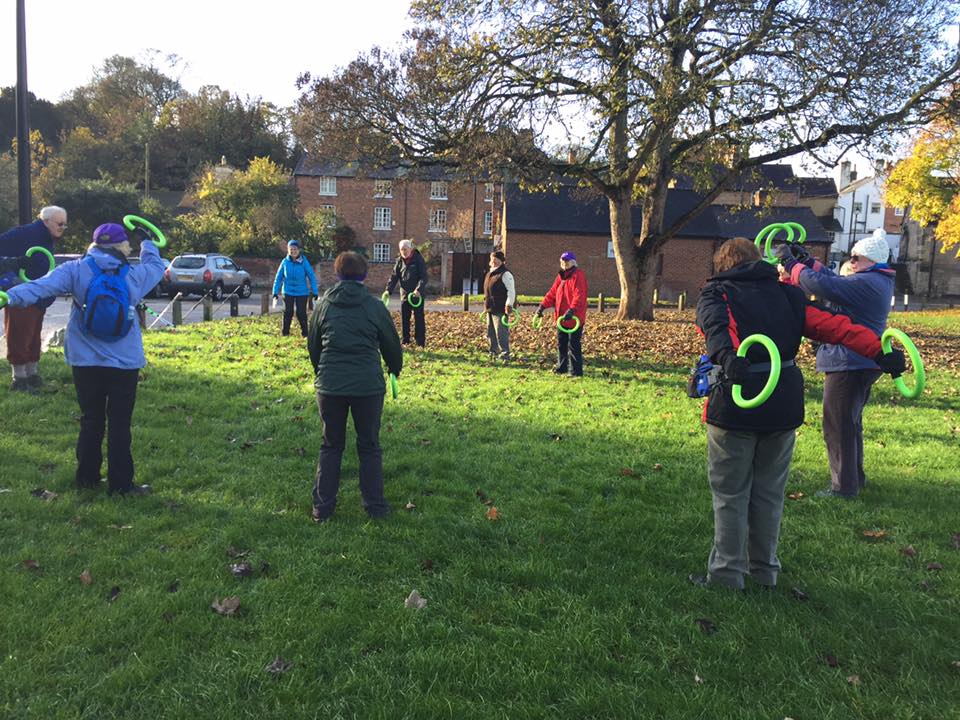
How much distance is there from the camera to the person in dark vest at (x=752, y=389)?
381 centimetres

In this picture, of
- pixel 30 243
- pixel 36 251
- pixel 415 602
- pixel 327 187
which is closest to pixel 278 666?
pixel 415 602

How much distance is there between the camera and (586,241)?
40969mm

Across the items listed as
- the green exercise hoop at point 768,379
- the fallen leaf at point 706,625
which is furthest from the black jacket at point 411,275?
the fallen leaf at point 706,625

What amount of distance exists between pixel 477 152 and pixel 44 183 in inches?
1605

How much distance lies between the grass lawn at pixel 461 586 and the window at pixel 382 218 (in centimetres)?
4862

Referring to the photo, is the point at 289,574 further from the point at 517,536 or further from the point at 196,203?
the point at 196,203

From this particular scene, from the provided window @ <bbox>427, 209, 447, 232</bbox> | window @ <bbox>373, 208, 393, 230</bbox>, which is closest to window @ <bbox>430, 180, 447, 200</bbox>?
window @ <bbox>427, 209, 447, 232</bbox>

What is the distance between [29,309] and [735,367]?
8020 mm

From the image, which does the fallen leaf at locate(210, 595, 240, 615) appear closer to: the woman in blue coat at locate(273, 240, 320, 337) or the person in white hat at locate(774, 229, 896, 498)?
the person in white hat at locate(774, 229, 896, 498)

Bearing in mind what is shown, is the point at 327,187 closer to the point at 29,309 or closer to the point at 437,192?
the point at 437,192

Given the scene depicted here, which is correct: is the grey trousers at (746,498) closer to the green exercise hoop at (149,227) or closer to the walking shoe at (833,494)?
the walking shoe at (833,494)

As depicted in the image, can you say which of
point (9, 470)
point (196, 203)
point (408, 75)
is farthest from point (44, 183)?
point (9, 470)

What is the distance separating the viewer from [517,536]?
4738 millimetres

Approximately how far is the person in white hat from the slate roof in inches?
1355
